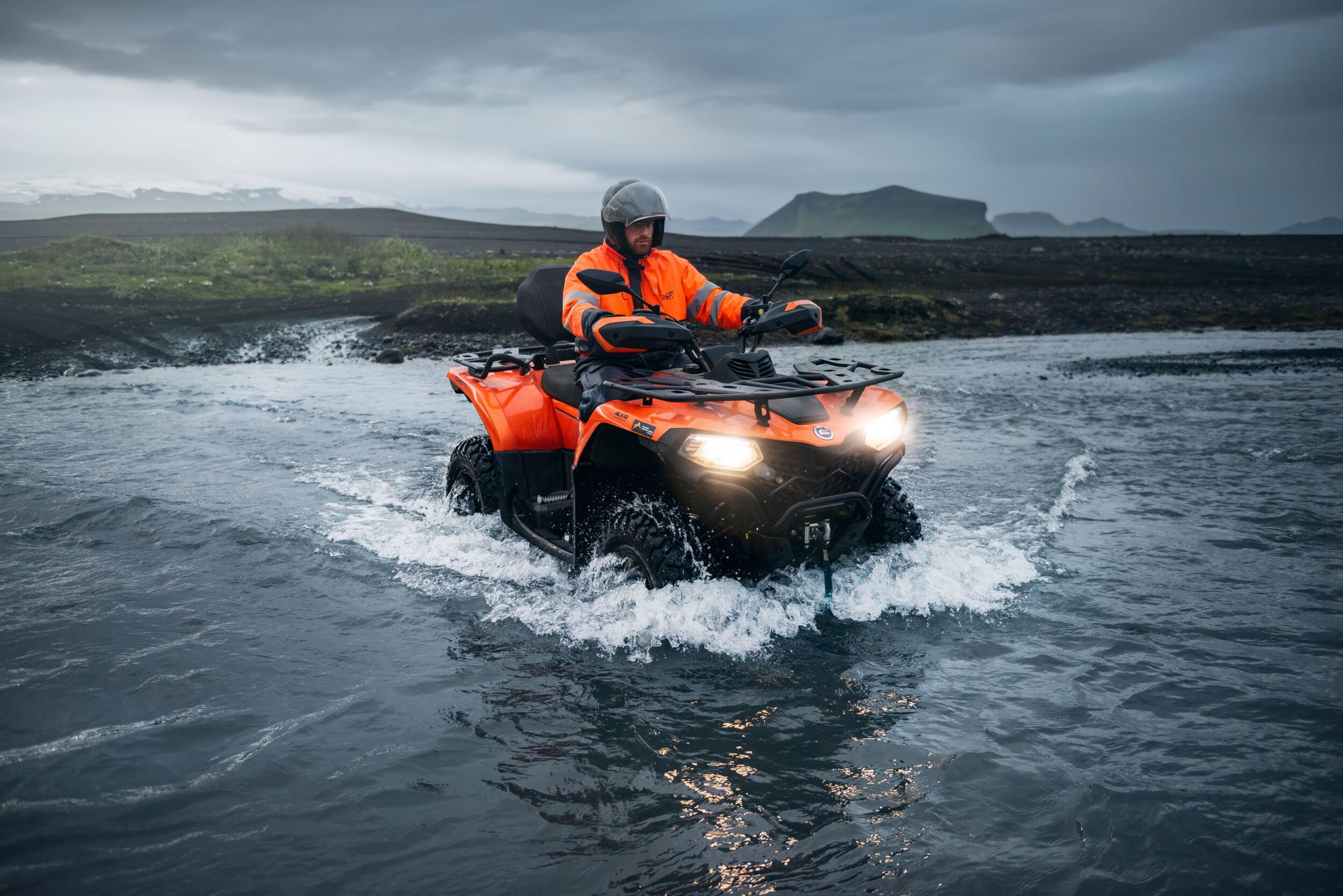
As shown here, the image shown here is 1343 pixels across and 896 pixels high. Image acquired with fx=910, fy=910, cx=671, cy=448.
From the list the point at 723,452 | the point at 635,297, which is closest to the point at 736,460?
the point at 723,452

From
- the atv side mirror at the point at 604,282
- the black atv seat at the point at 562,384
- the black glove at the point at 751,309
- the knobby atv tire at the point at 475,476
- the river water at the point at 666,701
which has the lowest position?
the river water at the point at 666,701

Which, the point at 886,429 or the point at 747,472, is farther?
the point at 886,429

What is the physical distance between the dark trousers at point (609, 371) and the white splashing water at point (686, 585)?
78 centimetres

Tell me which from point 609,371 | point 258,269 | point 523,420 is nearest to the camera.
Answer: point 609,371

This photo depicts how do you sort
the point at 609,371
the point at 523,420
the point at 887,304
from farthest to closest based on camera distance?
1. the point at 887,304
2. the point at 523,420
3. the point at 609,371

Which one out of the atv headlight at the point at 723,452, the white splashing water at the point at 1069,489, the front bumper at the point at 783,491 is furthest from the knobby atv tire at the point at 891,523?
the white splashing water at the point at 1069,489

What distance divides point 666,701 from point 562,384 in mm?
2213

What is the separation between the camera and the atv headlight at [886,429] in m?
4.11

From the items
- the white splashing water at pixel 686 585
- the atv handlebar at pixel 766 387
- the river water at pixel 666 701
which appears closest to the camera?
the river water at pixel 666 701

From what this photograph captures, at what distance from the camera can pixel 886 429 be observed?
13.9 feet

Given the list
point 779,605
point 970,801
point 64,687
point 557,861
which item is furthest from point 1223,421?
point 64,687

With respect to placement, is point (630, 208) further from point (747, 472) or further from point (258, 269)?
point (258, 269)

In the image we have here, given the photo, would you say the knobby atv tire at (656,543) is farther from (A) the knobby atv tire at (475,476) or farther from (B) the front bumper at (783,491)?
(A) the knobby atv tire at (475,476)

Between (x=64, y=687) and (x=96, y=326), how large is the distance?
16.6 m
